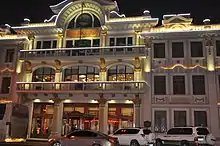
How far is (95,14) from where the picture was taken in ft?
99.1

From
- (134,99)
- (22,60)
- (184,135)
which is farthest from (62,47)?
(184,135)

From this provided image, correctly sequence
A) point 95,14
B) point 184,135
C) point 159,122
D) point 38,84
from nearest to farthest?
point 184,135 → point 159,122 → point 38,84 → point 95,14

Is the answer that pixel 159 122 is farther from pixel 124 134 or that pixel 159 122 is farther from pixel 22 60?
pixel 22 60

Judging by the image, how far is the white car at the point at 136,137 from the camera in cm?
1869

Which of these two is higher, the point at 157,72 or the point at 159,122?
the point at 157,72

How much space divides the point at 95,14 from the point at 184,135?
57.0ft

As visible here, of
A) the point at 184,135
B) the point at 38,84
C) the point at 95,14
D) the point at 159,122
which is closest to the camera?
the point at 184,135

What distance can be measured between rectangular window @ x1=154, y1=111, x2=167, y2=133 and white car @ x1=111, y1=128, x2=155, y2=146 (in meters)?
6.24

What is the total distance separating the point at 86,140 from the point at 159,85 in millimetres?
13389

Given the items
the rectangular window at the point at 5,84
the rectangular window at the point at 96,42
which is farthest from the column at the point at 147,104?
the rectangular window at the point at 5,84

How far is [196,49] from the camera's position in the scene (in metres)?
26.7

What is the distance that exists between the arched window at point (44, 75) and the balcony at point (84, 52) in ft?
5.93

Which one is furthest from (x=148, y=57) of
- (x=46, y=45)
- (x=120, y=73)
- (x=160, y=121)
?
(x=46, y=45)

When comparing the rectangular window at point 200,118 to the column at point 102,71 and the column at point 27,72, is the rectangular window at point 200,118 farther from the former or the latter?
the column at point 27,72
